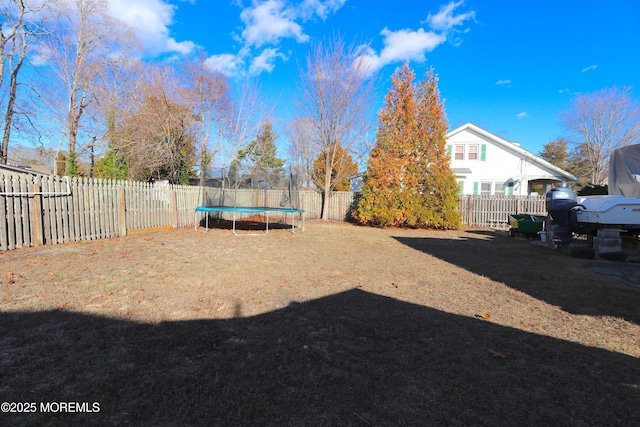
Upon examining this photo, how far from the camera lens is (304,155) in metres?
33.7

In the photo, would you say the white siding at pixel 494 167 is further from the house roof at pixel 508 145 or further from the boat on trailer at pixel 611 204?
the boat on trailer at pixel 611 204

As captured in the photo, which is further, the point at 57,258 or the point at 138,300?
the point at 57,258

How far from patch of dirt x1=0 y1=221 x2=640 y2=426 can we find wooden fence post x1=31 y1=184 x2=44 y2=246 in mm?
1734

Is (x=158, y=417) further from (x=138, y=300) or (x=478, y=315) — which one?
(x=478, y=315)

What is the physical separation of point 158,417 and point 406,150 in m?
14.6

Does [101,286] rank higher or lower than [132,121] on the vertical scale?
lower

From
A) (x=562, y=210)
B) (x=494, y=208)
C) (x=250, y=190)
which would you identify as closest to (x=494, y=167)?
(x=494, y=208)

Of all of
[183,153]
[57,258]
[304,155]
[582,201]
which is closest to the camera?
[57,258]

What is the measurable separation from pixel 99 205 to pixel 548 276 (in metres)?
11.0

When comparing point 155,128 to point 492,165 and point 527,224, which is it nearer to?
point 527,224

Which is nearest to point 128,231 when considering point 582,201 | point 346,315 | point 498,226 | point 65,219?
point 65,219

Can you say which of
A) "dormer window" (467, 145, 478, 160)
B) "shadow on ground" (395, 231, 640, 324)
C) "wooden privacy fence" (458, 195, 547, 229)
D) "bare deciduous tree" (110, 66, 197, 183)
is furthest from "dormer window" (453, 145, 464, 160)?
"bare deciduous tree" (110, 66, 197, 183)

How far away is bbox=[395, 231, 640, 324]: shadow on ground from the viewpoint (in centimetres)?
408

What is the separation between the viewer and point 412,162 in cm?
1485
